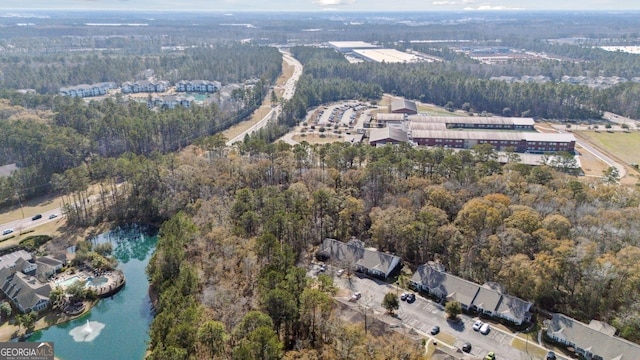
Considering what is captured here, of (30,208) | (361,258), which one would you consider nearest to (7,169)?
(30,208)

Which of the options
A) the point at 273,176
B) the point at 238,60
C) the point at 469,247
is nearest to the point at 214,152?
the point at 273,176

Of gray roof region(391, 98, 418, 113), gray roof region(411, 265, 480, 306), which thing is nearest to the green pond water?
gray roof region(411, 265, 480, 306)

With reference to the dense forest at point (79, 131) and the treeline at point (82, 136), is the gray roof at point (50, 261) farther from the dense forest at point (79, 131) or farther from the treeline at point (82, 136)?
the treeline at point (82, 136)

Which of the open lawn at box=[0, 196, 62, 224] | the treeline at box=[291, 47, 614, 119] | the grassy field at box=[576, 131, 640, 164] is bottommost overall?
the open lawn at box=[0, 196, 62, 224]

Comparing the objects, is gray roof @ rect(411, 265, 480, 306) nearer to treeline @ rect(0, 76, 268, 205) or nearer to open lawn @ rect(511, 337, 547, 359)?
open lawn @ rect(511, 337, 547, 359)

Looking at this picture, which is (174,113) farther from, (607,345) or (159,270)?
(607,345)

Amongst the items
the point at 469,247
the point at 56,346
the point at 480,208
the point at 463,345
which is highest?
the point at 480,208
